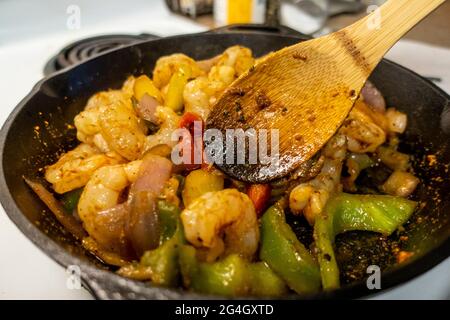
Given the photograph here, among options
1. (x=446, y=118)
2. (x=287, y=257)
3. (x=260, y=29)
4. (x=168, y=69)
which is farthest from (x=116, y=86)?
(x=446, y=118)

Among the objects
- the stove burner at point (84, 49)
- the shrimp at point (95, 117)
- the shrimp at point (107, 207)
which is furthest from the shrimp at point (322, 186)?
the stove burner at point (84, 49)

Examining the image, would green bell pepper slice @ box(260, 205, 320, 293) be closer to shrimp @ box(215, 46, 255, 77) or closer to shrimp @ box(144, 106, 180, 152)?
shrimp @ box(144, 106, 180, 152)

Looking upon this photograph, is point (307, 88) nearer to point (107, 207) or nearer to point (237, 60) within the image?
point (237, 60)

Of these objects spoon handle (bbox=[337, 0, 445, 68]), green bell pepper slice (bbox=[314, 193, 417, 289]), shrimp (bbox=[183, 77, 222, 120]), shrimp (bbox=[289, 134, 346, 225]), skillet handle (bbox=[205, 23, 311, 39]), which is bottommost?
green bell pepper slice (bbox=[314, 193, 417, 289])

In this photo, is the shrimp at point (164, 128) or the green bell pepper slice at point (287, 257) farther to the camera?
the shrimp at point (164, 128)

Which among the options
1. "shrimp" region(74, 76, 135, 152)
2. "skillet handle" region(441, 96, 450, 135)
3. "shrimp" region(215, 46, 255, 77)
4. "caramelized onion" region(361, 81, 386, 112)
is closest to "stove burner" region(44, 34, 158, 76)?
"shrimp" region(74, 76, 135, 152)

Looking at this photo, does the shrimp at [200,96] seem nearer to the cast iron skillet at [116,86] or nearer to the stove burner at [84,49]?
the cast iron skillet at [116,86]

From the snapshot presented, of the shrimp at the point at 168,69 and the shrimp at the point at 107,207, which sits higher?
the shrimp at the point at 168,69
